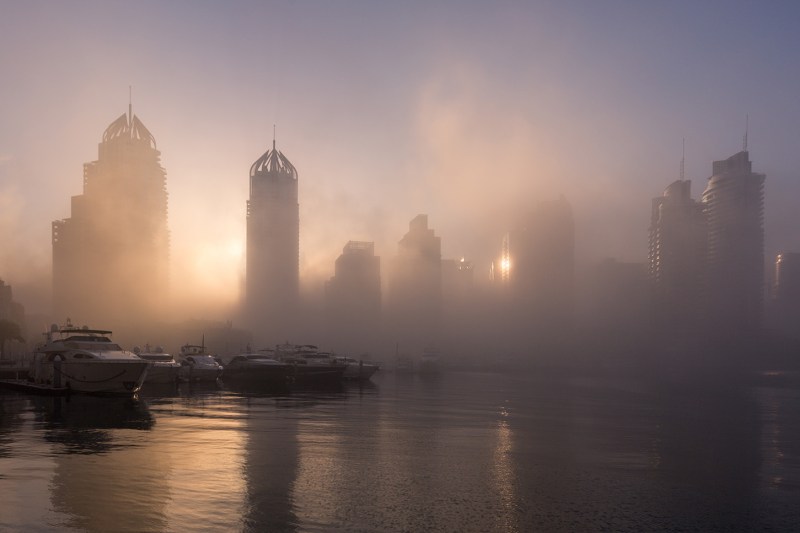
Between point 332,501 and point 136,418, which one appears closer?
point 332,501

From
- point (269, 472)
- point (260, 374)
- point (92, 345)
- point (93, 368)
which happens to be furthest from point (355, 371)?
point (269, 472)

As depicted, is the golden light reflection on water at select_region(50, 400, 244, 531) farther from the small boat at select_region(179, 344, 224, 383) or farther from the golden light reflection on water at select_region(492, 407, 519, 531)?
the small boat at select_region(179, 344, 224, 383)

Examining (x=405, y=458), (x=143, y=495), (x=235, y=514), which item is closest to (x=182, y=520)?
(x=235, y=514)

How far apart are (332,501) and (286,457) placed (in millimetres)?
9311

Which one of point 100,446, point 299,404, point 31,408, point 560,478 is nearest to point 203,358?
point 299,404

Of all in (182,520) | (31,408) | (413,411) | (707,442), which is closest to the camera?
(182,520)

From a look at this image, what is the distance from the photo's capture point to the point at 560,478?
104 ft

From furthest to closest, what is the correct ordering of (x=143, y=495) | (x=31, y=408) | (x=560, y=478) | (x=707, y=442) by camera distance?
(x=31, y=408), (x=707, y=442), (x=560, y=478), (x=143, y=495)

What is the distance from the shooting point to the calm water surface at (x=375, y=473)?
23.5 metres

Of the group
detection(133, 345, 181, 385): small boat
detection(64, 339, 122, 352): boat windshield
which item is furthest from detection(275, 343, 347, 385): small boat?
detection(64, 339, 122, 352): boat windshield

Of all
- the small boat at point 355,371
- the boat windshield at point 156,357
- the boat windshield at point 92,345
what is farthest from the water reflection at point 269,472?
the small boat at point 355,371

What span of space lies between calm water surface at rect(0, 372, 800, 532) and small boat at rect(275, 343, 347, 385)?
70.4 m

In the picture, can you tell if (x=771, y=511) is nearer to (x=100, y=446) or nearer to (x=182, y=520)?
(x=182, y=520)

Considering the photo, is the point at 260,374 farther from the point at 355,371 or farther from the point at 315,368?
the point at 355,371
